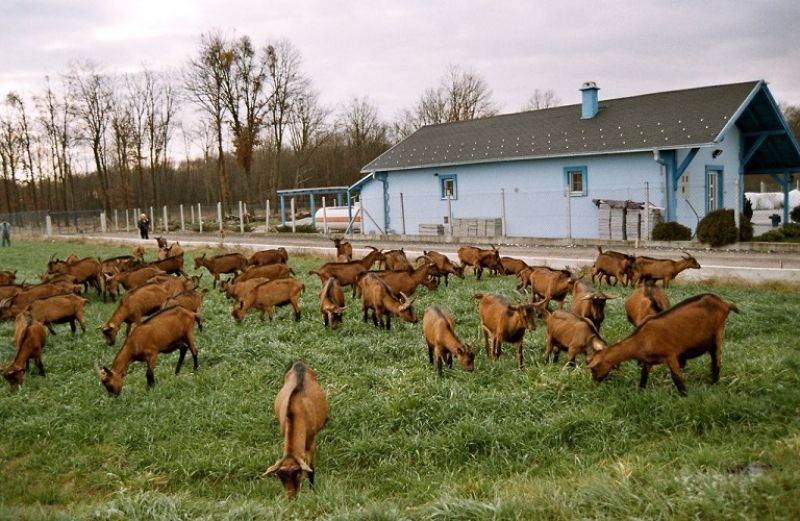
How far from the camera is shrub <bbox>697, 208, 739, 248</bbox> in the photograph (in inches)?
839

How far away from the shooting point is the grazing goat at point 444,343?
28.7 feet

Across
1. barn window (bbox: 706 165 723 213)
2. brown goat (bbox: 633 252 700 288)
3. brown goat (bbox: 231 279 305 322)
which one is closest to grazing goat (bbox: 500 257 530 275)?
brown goat (bbox: 633 252 700 288)

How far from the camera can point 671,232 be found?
2320cm

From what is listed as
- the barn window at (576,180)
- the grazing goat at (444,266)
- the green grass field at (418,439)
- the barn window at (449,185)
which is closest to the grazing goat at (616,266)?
the grazing goat at (444,266)

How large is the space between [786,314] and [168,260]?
14084mm

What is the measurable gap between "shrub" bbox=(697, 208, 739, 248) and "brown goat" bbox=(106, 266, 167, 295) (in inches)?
639

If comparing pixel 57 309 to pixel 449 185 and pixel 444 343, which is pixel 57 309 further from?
pixel 449 185

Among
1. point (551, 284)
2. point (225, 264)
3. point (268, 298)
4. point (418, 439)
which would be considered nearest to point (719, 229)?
point (551, 284)

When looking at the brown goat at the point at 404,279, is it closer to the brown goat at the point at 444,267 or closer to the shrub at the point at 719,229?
the brown goat at the point at 444,267

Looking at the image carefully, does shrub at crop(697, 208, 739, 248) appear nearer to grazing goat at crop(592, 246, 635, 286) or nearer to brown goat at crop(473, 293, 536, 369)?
grazing goat at crop(592, 246, 635, 286)

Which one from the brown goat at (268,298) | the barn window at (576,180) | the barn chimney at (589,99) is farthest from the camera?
the barn chimney at (589,99)

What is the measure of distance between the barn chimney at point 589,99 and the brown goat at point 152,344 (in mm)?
24320

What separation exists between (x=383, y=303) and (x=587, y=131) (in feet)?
65.3

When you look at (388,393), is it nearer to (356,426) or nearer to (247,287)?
(356,426)
